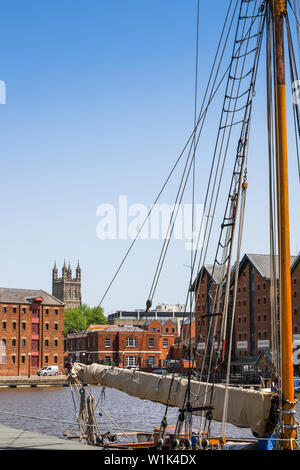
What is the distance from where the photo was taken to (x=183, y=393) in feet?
52.0

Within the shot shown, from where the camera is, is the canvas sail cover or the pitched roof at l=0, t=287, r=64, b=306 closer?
the canvas sail cover

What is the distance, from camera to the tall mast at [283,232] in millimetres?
12727

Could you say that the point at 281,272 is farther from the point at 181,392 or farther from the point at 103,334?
the point at 103,334

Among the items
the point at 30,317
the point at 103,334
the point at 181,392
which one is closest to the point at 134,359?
the point at 103,334

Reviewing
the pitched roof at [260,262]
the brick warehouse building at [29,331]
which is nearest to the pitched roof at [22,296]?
the brick warehouse building at [29,331]

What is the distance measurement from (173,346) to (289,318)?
124 metres

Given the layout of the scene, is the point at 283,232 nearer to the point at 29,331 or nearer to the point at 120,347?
the point at 29,331

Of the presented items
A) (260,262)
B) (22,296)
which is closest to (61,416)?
(22,296)

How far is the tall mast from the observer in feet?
41.8

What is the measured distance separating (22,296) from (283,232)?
307ft

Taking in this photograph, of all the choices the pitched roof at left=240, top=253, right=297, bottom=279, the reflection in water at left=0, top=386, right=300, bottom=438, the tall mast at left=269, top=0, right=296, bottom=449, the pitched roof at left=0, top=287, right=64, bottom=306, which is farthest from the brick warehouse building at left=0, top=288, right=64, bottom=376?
the tall mast at left=269, top=0, right=296, bottom=449

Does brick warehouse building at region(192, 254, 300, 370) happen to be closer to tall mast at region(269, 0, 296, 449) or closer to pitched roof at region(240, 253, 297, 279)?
pitched roof at region(240, 253, 297, 279)

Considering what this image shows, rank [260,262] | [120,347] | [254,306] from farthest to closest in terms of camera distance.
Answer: [120,347] → [260,262] → [254,306]
